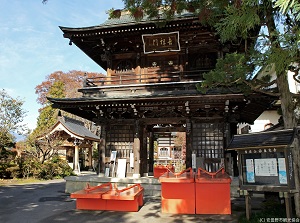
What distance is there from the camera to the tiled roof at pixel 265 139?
584 centimetres

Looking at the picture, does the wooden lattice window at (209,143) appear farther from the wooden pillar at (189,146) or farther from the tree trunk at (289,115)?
the tree trunk at (289,115)

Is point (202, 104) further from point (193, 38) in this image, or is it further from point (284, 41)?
point (284, 41)

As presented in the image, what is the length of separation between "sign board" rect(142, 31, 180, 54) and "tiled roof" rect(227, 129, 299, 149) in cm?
629

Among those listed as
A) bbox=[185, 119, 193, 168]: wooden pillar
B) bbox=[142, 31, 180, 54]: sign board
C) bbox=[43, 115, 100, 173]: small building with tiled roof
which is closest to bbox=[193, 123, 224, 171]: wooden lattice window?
bbox=[185, 119, 193, 168]: wooden pillar

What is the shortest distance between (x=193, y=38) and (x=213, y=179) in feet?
24.2

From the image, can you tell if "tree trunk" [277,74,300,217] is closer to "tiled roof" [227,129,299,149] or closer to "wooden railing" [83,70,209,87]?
"tiled roof" [227,129,299,149]

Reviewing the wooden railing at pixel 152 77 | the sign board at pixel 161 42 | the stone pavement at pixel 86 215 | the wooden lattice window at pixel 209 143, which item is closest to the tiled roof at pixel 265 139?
the stone pavement at pixel 86 215

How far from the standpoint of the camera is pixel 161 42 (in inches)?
473

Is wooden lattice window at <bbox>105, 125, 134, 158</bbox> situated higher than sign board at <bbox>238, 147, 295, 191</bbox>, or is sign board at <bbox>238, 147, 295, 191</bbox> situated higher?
wooden lattice window at <bbox>105, 125, 134, 158</bbox>

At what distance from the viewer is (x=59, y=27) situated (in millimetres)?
11711

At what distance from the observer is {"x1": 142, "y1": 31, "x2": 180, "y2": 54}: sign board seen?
11.8 metres

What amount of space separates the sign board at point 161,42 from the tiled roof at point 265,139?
6.29 m

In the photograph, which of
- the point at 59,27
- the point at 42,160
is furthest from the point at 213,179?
the point at 42,160

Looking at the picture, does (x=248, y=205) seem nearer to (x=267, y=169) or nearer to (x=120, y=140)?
(x=267, y=169)
